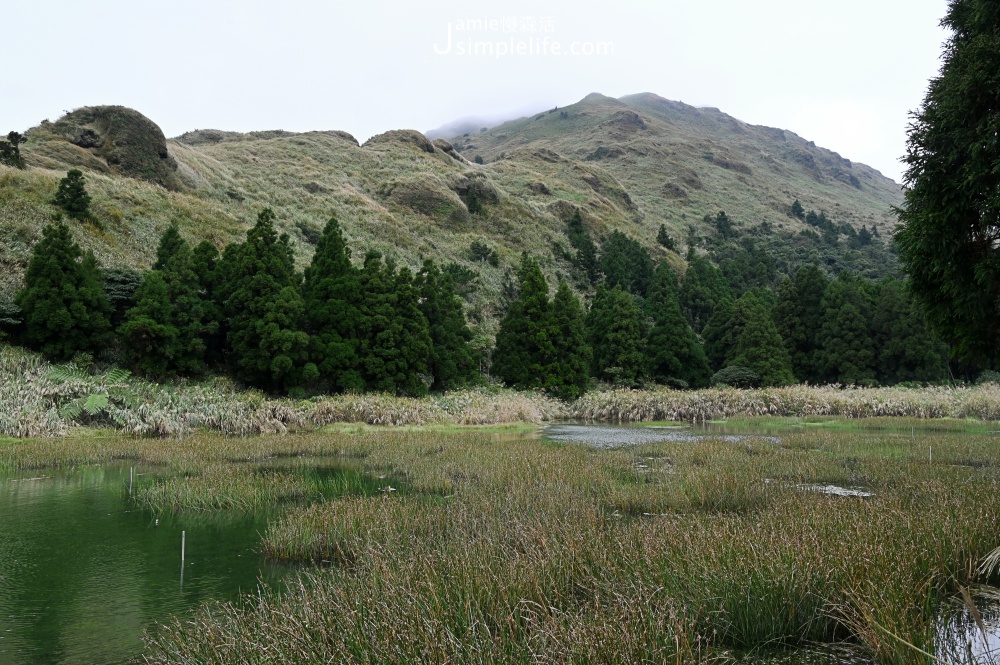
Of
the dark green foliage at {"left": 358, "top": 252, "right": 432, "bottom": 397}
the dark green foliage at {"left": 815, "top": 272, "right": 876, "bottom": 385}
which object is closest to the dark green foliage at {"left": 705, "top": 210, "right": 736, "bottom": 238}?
the dark green foliage at {"left": 815, "top": 272, "right": 876, "bottom": 385}

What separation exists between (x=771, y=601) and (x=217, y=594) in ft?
17.2

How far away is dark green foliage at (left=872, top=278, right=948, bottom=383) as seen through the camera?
40.4 m

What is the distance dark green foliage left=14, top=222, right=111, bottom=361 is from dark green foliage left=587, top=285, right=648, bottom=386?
28.8 meters

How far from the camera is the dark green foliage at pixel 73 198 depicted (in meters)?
32.9

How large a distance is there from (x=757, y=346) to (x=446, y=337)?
22.4 metres

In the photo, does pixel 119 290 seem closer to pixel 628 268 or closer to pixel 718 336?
pixel 718 336

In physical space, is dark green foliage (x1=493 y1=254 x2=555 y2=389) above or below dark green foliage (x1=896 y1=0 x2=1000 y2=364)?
below

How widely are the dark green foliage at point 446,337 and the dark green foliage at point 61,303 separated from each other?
1535 cm

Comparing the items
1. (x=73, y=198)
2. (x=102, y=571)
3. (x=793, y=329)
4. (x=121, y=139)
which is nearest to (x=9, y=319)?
(x=73, y=198)

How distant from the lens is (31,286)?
24.4 meters

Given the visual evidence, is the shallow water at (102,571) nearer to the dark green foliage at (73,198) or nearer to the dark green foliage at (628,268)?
the dark green foliage at (73,198)

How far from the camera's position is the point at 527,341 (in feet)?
124

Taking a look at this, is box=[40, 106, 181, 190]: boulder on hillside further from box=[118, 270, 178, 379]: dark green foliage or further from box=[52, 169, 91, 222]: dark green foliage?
box=[118, 270, 178, 379]: dark green foliage

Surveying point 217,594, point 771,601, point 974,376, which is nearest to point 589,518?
point 771,601
